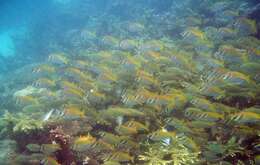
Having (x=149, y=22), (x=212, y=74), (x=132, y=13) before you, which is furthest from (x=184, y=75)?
(x=132, y=13)

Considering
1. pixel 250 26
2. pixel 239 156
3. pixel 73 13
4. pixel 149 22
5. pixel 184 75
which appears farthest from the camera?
pixel 73 13

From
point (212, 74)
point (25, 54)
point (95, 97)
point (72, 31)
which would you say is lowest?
point (95, 97)

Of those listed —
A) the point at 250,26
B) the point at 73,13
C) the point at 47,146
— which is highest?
the point at 73,13

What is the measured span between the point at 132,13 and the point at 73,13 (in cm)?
614

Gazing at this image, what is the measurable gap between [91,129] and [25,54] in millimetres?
16284

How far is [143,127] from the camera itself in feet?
18.1

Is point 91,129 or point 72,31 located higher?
point 72,31

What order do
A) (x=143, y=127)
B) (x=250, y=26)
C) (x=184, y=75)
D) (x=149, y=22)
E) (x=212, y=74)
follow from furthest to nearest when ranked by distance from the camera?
1. (x=149, y=22)
2. (x=250, y=26)
3. (x=184, y=75)
4. (x=212, y=74)
5. (x=143, y=127)

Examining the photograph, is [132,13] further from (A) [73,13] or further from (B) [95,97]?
(B) [95,97]

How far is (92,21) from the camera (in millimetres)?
20500

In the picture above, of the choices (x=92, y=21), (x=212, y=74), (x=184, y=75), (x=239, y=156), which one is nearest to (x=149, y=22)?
(x=92, y=21)

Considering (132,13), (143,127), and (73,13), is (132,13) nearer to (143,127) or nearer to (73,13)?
(73,13)

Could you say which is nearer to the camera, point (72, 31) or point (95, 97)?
point (95, 97)

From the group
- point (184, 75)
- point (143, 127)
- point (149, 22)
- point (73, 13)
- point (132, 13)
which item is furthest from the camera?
point (73, 13)
